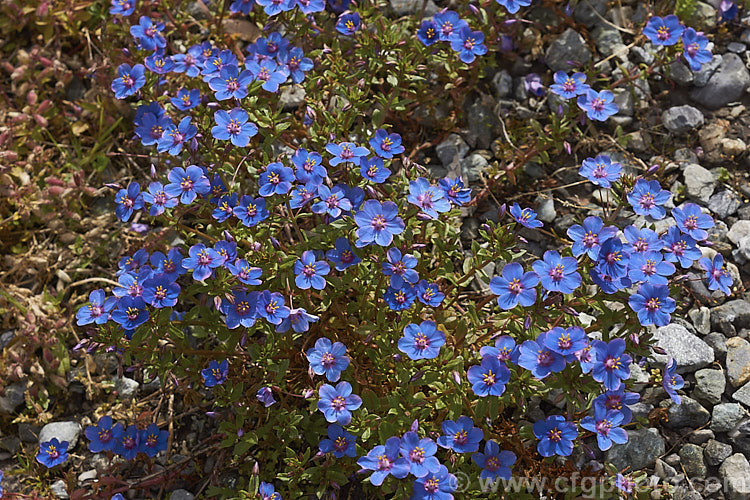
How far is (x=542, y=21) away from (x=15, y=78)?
3.93 metres

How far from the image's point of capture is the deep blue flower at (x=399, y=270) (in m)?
3.46

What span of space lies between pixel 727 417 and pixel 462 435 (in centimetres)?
157

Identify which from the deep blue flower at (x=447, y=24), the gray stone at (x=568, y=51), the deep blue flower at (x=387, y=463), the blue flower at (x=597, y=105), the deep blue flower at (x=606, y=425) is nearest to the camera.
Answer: the deep blue flower at (x=387, y=463)

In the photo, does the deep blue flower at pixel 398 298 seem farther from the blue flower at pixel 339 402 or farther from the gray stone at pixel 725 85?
the gray stone at pixel 725 85

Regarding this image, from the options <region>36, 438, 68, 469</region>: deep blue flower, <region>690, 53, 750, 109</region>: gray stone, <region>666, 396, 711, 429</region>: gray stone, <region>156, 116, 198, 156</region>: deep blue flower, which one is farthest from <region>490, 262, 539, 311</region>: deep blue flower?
<region>36, 438, 68, 469</region>: deep blue flower

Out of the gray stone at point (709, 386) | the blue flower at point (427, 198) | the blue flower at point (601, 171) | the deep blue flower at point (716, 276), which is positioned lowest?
the gray stone at point (709, 386)

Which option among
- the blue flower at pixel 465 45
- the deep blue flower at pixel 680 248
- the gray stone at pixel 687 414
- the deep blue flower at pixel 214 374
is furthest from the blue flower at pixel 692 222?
the deep blue flower at pixel 214 374

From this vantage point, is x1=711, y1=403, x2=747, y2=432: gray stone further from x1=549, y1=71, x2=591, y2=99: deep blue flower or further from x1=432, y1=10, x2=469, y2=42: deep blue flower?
x1=432, y1=10, x2=469, y2=42: deep blue flower

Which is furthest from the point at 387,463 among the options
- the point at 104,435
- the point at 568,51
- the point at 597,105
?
the point at 568,51

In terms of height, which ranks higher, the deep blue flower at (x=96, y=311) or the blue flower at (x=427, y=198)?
the blue flower at (x=427, y=198)

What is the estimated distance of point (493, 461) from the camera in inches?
133

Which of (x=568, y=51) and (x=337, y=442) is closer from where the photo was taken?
(x=337, y=442)

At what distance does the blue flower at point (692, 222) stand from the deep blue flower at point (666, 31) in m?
1.37

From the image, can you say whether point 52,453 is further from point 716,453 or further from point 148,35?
point 716,453
